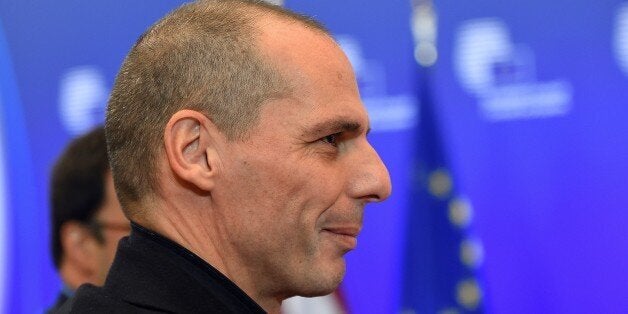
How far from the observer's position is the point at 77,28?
12.2 feet

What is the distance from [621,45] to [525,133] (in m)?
Result: 0.36

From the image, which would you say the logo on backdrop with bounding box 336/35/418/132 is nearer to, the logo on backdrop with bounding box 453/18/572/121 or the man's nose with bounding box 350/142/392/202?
the logo on backdrop with bounding box 453/18/572/121

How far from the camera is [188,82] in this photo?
1598 millimetres

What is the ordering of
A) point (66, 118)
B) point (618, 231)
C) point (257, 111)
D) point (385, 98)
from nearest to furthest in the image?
point (257, 111) → point (618, 231) → point (385, 98) → point (66, 118)

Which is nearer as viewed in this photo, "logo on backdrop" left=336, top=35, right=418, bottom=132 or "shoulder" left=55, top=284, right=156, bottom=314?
"shoulder" left=55, top=284, right=156, bottom=314

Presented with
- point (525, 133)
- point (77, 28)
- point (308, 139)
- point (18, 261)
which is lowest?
point (18, 261)

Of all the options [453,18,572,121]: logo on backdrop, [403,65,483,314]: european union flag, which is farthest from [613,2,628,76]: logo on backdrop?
[403,65,483,314]: european union flag

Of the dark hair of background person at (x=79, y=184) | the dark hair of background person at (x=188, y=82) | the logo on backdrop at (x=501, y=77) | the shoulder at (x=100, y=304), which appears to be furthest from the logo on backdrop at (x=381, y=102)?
the shoulder at (x=100, y=304)

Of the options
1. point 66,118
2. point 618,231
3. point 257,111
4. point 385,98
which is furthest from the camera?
point 66,118

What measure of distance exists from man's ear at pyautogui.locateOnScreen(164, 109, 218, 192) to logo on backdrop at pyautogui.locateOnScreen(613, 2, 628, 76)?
1.62 meters

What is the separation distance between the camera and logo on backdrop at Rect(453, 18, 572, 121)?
291 centimetres

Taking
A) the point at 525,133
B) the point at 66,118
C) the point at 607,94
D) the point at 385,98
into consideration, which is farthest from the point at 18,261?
the point at 607,94

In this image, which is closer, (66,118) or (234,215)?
(234,215)

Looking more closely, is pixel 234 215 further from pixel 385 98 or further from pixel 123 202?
pixel 385 98
